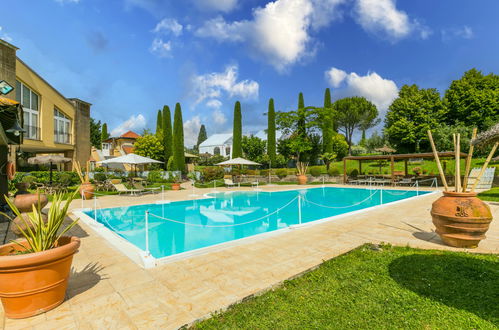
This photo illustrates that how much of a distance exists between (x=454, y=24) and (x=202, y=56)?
16.2 meters

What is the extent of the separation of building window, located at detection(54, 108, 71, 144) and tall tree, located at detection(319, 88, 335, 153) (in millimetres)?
25709

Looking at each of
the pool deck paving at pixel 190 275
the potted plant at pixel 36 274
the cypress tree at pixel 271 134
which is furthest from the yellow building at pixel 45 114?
the cypress tree at pixel 271 134

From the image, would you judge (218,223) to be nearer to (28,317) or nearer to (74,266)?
(74,266)

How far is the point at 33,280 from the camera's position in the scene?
103 inches

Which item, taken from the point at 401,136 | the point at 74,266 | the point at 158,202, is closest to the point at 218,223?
the point at 158,202

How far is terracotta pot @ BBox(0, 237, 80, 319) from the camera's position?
2.49m

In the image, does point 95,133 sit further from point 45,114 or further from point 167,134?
point 45,114

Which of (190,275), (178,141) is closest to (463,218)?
(190,275)

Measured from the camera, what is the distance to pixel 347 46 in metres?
21.5

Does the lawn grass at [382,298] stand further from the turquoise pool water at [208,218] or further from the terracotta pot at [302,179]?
the terracotta pot at [302,179]

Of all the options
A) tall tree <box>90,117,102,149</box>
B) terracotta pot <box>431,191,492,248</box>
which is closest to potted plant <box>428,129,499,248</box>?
terracotta pot <box>431,191,492,248</box>

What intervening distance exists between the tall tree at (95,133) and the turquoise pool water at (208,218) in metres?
41.5

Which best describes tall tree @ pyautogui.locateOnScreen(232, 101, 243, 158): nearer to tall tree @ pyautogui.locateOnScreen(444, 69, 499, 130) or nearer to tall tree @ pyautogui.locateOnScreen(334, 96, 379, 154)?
tall tree @ pyautogui.locateOnScreen(334, 96, 379, 154)

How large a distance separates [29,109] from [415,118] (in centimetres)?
3870
